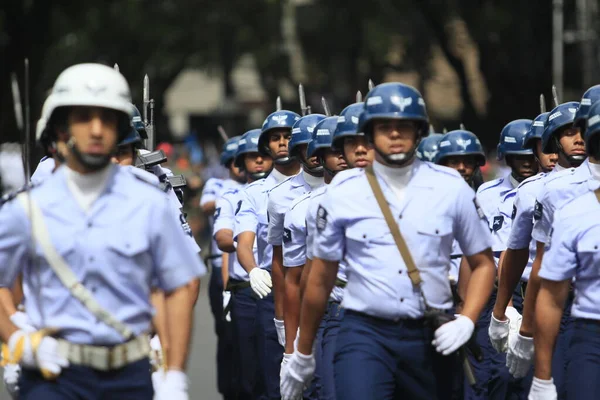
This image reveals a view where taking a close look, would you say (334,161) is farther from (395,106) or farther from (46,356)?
(46,356)

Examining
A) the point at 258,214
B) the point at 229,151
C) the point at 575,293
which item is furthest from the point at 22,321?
the point at 229,151

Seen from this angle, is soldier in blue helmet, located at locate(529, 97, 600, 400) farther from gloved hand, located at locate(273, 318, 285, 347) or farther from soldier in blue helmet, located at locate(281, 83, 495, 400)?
gloved hand, located at locate(273, 318, 285, 347)

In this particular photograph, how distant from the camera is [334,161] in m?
10.4

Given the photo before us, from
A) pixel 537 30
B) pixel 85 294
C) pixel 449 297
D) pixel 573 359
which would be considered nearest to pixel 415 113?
pixel 449 297

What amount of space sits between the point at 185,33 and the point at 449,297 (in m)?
39.7

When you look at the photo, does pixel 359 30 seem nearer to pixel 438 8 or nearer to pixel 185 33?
pixel 185 33

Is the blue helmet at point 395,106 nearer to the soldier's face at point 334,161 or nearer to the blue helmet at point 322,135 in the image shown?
the soldier's face at point 334,161

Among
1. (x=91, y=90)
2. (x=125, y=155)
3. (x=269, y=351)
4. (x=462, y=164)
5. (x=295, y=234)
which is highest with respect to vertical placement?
(x=91, y=90)

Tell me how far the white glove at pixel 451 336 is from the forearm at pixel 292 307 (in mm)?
2336

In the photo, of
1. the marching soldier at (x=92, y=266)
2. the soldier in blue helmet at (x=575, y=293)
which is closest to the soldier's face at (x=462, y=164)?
the soldier in blue helmet at (x=575, y=293)

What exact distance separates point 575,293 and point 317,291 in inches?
49.6

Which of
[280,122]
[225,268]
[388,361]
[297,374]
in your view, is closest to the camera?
[388,361]

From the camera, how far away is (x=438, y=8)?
107ft

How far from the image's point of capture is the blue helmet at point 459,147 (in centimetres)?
1217
